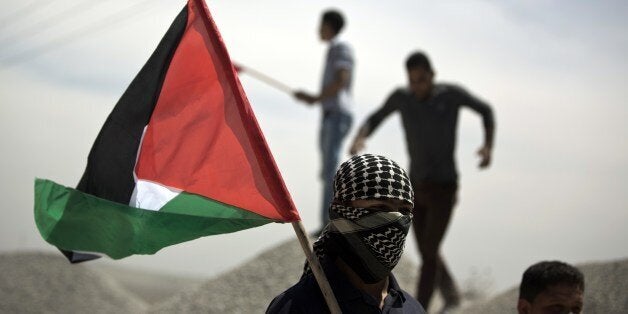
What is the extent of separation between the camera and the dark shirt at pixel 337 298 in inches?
128

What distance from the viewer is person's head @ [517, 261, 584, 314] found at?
14.8 ft

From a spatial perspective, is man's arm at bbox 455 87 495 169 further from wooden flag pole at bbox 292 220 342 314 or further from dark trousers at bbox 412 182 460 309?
wooden flag pole at bbox 292 220 342 314

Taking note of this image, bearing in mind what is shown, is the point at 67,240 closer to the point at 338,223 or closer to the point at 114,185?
the point at 114,185

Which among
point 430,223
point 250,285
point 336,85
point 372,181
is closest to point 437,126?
point 430,223

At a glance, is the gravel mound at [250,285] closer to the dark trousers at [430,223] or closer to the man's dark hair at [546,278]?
the dark trousers at [430,223]

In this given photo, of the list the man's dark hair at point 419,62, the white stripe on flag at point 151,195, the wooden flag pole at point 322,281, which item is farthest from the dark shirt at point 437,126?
the wooden flag pole at point 322,281

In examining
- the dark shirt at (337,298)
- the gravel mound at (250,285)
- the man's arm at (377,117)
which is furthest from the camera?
the gravel mound at (250,285)

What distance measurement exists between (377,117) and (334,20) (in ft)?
5.88

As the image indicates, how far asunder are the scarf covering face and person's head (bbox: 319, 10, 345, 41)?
5.93 meters

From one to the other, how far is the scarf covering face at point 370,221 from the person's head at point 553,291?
135 cm

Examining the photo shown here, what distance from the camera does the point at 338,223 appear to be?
3445 millimetres

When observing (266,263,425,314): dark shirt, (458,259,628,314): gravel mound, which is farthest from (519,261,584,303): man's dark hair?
(458,259,628,314): gravel mound

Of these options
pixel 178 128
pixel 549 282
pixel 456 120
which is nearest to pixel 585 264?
pixel 456 120

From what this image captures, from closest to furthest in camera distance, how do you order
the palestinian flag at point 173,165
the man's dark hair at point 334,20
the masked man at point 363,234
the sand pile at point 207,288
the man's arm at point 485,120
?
the masked man at point 363,234
the palestinian flag at point 173,165
the man's arm at point 485,120
the sand pile at point 207,288
the man's dark hair at point 334,20
